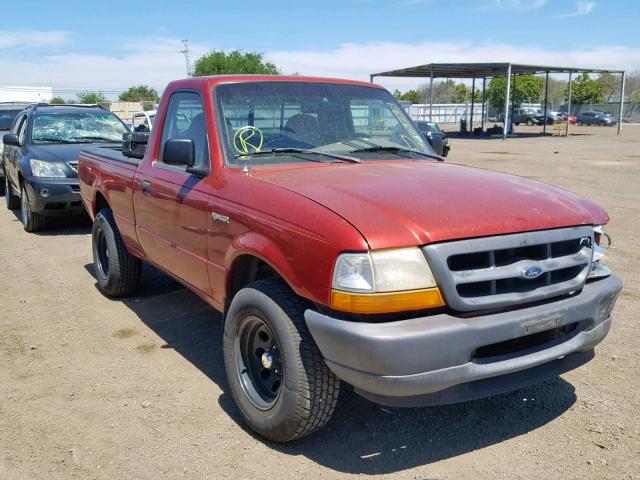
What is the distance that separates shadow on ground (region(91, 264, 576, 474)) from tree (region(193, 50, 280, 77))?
168ft

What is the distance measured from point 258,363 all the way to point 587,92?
81.5 metres

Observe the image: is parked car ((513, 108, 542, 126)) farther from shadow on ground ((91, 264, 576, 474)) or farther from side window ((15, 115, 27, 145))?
shadow on ground ((91, 264, 576, 474))

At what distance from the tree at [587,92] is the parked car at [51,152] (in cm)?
7600

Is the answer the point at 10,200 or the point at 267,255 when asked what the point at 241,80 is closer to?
the point at 267,255

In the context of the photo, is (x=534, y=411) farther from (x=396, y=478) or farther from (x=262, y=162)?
(x=262, y=162)

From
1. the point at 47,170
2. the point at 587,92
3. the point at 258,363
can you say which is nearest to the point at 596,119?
the point at 587,92

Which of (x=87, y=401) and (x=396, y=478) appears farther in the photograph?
(x=87, y=401)

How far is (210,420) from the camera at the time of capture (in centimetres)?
376

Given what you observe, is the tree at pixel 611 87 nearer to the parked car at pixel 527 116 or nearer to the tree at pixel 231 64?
the parked car at pixel 527 116

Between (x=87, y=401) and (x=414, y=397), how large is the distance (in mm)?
2176

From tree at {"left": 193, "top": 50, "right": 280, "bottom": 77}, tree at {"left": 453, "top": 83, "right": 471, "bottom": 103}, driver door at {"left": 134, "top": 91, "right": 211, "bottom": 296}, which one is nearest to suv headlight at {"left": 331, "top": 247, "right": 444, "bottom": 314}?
driver door at {"left": 134, "top": 91, "right": 211, "bottom": 296}

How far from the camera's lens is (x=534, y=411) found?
3.85 metres

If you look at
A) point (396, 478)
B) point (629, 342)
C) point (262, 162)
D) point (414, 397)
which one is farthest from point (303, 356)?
point (629, 342)

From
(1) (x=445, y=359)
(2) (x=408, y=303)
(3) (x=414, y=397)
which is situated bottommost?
(3) (x=414, y=397)
